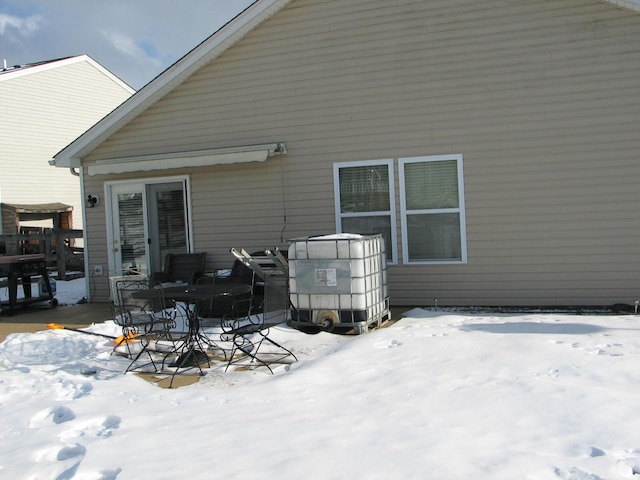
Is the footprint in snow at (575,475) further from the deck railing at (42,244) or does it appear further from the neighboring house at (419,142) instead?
the deck railing at (42,244)

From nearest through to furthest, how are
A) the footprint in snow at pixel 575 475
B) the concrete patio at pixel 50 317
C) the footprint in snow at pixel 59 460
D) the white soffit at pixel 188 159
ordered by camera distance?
the footprint in snow at pixel 575 475 → the footprint in snow at pixel 59 460 → the concrete patio at pixel 50 317 → the white soffit at pixel 188 159

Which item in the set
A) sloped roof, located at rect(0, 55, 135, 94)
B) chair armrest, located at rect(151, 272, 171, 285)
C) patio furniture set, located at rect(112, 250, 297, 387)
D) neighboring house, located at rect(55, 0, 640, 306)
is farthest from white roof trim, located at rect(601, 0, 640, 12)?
sloped roof, located at rect(0, 55, 135, 94)

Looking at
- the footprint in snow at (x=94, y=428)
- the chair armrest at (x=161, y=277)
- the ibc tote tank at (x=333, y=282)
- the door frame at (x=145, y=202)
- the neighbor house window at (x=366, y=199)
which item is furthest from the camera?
the door frame at (x=145, y=202)

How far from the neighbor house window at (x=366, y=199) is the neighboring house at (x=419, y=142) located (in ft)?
0.07

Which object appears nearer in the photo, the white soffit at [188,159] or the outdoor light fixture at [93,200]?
the white soffit at [188,159]

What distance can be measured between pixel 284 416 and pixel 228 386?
1.08 m

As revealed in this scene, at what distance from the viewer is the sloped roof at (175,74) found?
27.9 ft

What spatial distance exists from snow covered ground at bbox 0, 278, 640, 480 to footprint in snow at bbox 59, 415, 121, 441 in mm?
13

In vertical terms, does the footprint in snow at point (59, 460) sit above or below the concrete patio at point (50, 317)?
below

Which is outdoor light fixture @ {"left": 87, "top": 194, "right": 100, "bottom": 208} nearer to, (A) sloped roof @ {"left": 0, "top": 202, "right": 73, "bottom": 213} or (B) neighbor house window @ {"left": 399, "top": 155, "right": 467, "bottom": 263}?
(B) neighbor house window @ {"left": 399, "top": 155, "right": 467, "bottom": 263}

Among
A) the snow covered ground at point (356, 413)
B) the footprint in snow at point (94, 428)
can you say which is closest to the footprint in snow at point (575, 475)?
the snow covered ground at point (356, 413)

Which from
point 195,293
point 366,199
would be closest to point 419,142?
point 366,199

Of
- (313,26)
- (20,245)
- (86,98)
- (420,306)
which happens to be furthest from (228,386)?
(86,98)

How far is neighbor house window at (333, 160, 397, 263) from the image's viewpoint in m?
8.32
